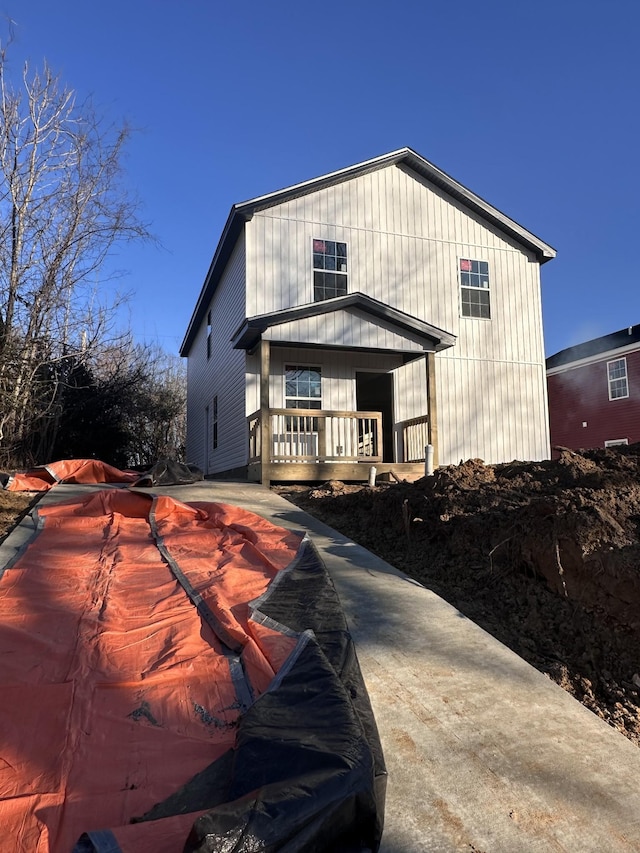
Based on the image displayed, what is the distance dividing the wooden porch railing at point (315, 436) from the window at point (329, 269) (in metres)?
2.86

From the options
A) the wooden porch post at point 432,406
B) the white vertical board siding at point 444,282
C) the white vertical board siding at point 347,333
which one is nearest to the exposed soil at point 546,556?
the wooden porch post at point 432,406

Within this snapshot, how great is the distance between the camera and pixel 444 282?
531 inches

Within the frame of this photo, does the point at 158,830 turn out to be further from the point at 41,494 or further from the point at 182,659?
the point at 41,494

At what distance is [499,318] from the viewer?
13.8m

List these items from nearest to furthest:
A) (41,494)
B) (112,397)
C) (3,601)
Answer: (3,601)
(41,494)
(112,397)

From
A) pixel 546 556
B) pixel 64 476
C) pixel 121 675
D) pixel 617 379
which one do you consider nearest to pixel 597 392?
pixel 617 379

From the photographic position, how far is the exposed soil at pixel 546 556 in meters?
3.36

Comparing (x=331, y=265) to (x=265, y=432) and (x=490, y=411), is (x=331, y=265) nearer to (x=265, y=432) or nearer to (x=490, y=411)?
(x=265, y=432)

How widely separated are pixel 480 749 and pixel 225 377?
12058 millimetres

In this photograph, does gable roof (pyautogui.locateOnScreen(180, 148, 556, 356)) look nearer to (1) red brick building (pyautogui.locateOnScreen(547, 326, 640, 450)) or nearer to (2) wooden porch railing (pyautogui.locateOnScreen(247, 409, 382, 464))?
(2) wooden porch railing (pyautogui.locateOnScreen(247, 409, 382, 464))

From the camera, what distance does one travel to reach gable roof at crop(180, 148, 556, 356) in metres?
12.0

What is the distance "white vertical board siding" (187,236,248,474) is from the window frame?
60.8 inches

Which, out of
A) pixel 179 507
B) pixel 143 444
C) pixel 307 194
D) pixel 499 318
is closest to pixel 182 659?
pixel 179 507

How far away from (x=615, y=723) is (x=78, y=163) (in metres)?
14.0
